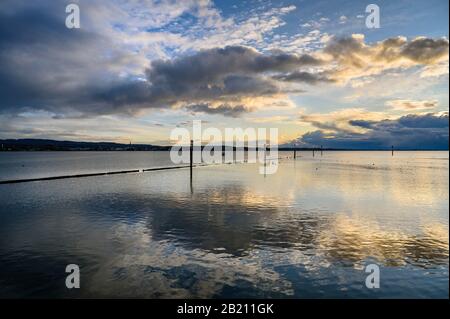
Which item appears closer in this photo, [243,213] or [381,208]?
[243,213]

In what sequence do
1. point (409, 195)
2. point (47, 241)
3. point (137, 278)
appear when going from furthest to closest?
point (409, 195), point (47, 241), point (137, 278)

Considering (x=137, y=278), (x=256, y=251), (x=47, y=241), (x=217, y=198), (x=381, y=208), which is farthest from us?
(x=217, y=198)

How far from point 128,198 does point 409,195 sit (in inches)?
1368

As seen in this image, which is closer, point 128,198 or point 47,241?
point 47,241

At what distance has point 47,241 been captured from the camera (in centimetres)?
1841

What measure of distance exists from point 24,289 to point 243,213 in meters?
17.7
